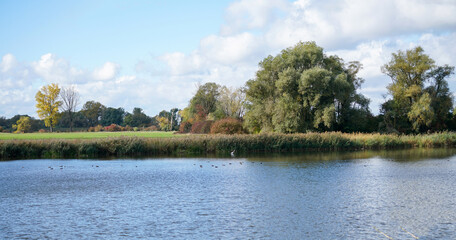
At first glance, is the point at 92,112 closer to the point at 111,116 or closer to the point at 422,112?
the point at 111,116

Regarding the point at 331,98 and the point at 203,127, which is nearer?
the point at 331,98

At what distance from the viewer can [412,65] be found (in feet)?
211

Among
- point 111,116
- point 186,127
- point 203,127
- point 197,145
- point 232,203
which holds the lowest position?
point 232,203

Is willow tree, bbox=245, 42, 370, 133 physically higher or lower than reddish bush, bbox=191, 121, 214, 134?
higher

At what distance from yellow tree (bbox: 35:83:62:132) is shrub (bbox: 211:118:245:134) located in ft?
164

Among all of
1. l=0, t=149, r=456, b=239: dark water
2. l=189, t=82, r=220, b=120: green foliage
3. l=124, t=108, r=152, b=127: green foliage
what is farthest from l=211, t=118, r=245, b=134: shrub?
l=124, t=108, r=152, b=127: green foliage

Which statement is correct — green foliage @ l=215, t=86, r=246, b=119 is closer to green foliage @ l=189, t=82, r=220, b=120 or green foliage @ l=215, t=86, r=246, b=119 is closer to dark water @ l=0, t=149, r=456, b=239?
green foliage @ l=189, t=82, r=220, b=120

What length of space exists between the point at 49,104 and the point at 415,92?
75.7 metres

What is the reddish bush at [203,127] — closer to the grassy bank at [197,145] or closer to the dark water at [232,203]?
the grassy bank at [197,145]

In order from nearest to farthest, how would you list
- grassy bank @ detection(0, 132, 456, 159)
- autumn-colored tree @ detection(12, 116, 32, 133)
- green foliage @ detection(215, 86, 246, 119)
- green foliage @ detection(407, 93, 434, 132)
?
grassy bank @ detection(0, 132, 456, 159) < green foliage @ detection(407, 93, 434, 132) < green foliage @ detection(215, 86, 246, 119) < autumn-colored tree @ detection(12, 116, 32, 133)

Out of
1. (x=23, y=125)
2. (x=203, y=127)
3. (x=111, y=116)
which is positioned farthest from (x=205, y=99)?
(x=111, y=116)

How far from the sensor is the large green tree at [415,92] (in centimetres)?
6322

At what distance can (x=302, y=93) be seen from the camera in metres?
56.5

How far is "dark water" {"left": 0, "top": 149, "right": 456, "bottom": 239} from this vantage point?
13.8 m
